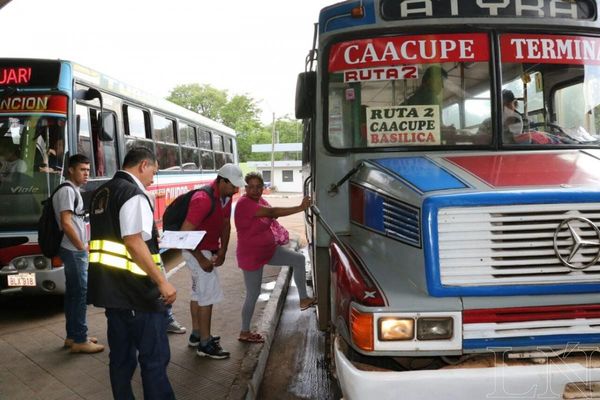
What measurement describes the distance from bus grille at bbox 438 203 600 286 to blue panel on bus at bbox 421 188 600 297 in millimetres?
24

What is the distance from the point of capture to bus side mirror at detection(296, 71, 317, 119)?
3916 mm

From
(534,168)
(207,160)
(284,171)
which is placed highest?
(284,171)

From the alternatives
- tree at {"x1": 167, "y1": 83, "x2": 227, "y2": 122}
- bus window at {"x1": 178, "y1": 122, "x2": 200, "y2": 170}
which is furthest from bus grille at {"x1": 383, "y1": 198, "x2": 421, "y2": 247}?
tree at {"x1": 167, "y1": 83, "x2": 227, "y2": 122}

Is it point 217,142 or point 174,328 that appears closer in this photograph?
point 174,328

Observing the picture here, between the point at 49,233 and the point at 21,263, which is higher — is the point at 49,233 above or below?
above

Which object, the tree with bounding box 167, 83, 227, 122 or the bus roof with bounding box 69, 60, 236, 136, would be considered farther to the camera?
the tree with bounding box 167, 83, 227, 122

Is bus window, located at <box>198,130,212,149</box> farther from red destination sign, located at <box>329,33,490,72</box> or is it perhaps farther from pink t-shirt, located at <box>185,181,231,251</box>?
red destination sign, located at <box>329,33,490,72</box>

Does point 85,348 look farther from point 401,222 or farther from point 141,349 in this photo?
point 401,222

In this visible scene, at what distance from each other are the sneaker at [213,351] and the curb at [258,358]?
213 mm

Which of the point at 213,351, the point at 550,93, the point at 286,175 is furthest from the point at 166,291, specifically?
the point at 286,175

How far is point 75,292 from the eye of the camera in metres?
4.66

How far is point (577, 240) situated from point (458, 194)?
62 centimetres

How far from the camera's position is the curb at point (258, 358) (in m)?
3.84

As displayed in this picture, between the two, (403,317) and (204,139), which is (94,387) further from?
(204,139)
